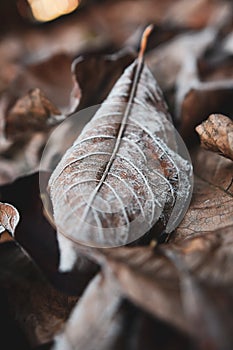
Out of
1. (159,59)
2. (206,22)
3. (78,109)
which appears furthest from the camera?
(206,22)

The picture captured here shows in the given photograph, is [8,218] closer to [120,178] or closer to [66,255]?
[66,255]

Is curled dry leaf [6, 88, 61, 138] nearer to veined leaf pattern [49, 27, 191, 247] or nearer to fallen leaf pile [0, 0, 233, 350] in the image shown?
fallen leaf pile [0, 0, 233, 350]

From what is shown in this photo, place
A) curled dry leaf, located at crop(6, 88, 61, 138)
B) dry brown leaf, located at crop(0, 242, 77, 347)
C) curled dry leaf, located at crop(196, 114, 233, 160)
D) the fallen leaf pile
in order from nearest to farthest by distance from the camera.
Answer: the fallen leaf pile, dry brown leaf, located at crop(0, 242, 77, 347), curled dry leaf, located at crop(196, 114, 233, 160), curled dry leaf, located at crop(6, 88, 61, 138)

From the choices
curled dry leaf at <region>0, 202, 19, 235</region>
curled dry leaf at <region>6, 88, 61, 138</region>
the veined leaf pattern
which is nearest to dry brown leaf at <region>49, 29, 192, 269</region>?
the veined leaf pattern

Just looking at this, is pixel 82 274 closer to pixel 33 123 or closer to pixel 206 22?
pixel 33 123

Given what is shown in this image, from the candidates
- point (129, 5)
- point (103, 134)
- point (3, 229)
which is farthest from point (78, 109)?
point (129, 5)

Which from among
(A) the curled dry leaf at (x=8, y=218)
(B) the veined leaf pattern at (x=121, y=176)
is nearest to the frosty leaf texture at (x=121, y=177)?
(B) the veined leaf pattern at (x=121, y=176)

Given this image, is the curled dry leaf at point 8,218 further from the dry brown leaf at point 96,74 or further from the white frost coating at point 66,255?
the dry brown leaf at point 96,74

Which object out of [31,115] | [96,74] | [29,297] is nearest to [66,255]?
[29,297]
